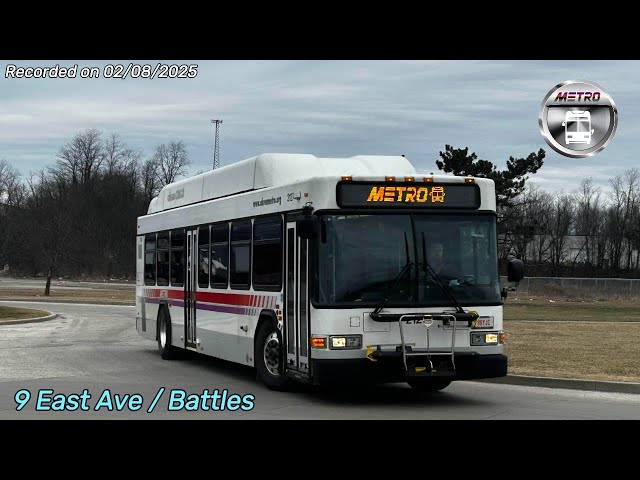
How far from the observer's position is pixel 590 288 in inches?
2336

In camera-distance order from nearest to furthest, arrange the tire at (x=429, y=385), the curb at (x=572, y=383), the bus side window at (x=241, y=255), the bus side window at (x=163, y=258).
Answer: the tire at (x=429, y=385) < the curb at (x=572, y=383) < the bus side window at (x=241, y=255) < the bus side window at (x=163, y=258)

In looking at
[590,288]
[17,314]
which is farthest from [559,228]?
[17,314]

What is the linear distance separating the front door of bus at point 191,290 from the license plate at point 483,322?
6.74 m

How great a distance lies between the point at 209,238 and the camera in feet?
59.3

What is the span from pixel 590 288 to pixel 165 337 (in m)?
42.9

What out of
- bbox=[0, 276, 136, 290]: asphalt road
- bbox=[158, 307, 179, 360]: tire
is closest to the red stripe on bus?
bbox=[158, 307, 179, 360]: tire

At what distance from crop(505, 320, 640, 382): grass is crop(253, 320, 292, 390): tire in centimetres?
433

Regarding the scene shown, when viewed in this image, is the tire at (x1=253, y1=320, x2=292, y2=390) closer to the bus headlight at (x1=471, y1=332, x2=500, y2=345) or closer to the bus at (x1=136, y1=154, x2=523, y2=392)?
the bus at (x1=136, y1=154, x2=523, y2=392)

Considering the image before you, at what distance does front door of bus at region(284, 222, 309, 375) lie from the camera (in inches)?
531

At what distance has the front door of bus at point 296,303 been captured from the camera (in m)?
13.5

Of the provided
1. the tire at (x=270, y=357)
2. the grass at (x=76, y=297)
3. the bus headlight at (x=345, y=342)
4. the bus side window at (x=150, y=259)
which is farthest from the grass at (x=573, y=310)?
the bus headlight at (x=345, y=342)

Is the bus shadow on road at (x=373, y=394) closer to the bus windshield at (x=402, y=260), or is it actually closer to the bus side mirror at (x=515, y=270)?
the bus windshield at (x=402, y=260)

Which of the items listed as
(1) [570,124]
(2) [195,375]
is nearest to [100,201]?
(1) [570,124]

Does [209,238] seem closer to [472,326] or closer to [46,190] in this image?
[472,326]
